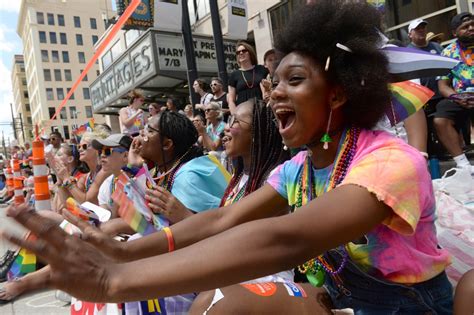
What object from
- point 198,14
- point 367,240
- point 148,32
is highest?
point 198,14

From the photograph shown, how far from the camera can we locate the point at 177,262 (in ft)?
3.01

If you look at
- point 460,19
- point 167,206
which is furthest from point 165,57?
point 167,206

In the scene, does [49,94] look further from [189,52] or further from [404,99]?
[404,99]

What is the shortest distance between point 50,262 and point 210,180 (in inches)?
76.0

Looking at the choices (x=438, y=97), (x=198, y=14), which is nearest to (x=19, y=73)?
(x=198, y=14)

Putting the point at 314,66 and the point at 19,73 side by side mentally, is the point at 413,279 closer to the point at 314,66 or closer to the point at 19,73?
the point at 314,66

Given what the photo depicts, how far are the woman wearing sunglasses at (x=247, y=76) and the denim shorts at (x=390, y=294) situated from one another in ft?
13.8

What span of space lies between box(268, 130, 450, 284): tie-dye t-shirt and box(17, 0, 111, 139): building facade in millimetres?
63142

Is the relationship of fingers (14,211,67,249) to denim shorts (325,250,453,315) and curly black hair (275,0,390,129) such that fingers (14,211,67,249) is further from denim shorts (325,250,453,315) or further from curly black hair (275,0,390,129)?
curly black hair (275,0,390,129)

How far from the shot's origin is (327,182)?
1443mm

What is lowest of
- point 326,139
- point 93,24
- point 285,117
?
point 326,139

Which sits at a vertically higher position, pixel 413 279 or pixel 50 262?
pixel 50 262

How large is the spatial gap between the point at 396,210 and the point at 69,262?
0.84m

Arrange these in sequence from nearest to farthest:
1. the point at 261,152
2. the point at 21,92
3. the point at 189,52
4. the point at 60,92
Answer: the point at 261,152 → the point at 189,52 → the point at 60,92 → the point at 21,92
